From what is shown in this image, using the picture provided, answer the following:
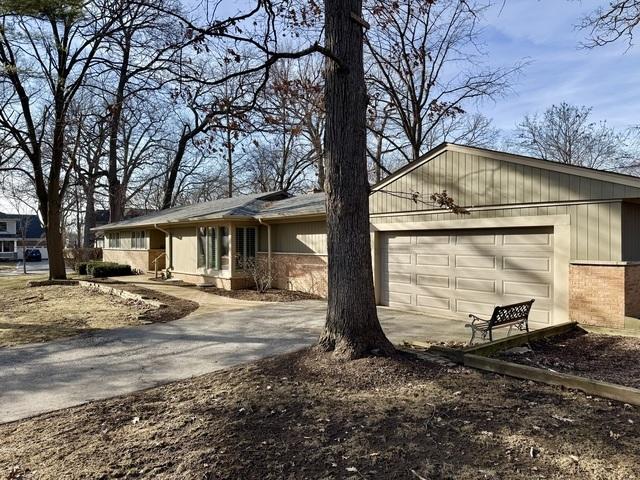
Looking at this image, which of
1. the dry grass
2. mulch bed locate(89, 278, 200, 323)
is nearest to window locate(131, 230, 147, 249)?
the dry grass

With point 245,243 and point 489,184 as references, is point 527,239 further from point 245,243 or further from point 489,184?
point 245,243

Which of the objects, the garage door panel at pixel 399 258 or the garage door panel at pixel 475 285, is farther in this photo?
the garage door panel at pixel 399 258

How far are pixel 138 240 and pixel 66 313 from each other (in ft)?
45.1

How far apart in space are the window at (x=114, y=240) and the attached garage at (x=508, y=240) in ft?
69.0

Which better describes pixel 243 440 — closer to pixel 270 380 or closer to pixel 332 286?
pixel 270 380

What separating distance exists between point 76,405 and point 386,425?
11.4 feet

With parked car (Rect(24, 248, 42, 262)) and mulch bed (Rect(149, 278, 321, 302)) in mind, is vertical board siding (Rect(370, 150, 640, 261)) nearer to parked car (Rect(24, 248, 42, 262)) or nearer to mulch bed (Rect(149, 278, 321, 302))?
mulch bed (Rect(149, 278, 321, 302))

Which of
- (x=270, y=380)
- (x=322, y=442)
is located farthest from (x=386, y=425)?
(x=270, y=380)

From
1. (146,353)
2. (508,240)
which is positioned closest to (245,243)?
(146,353)

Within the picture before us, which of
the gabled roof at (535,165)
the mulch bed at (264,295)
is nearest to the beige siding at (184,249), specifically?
the mulch bed at (264,295)

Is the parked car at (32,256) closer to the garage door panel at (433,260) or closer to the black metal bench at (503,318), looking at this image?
the garage door panel at (433,260)

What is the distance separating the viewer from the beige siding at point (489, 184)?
7.96 metres

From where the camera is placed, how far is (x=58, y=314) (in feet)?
38.2

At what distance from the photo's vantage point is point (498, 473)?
10.2ft
